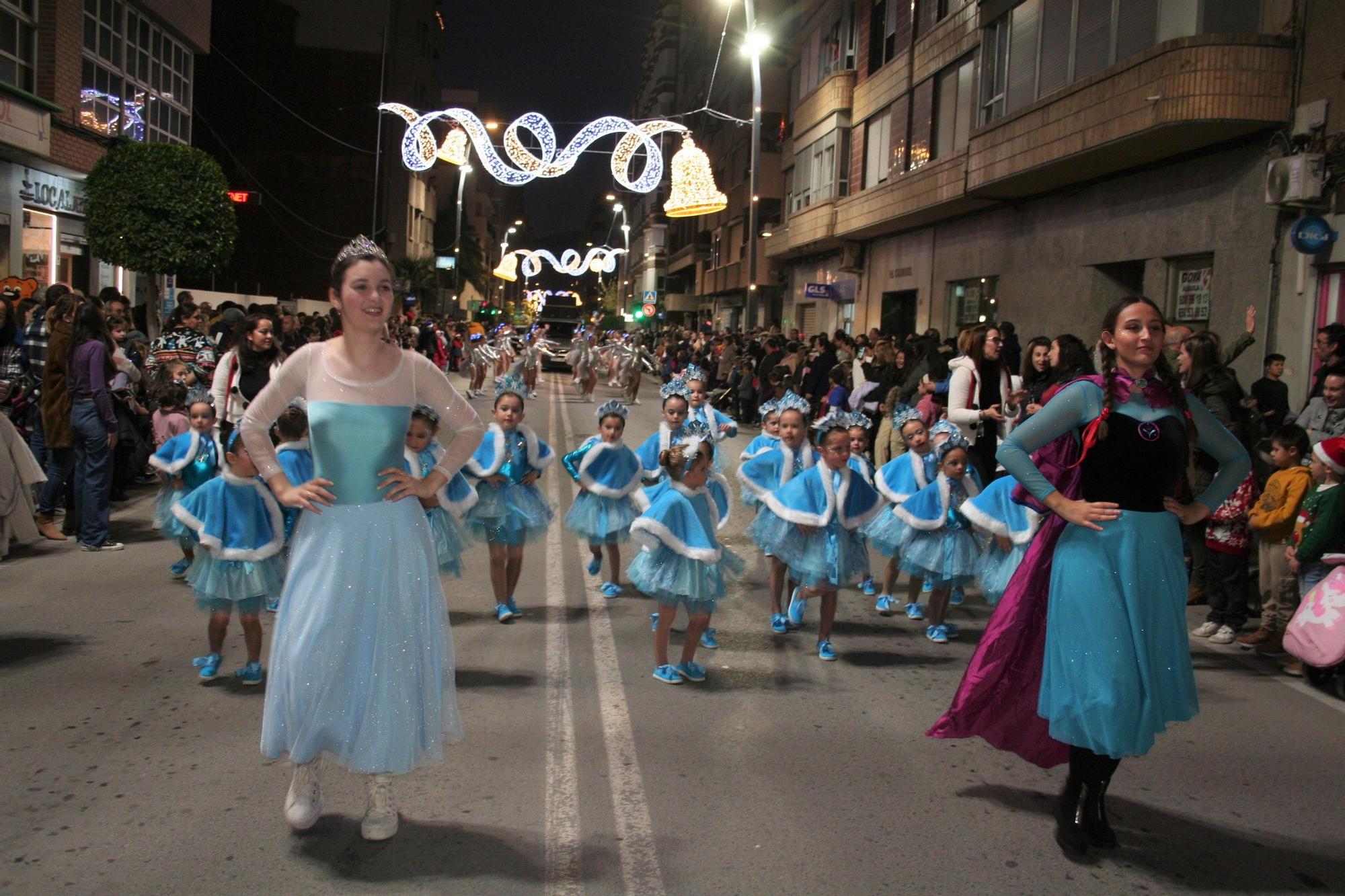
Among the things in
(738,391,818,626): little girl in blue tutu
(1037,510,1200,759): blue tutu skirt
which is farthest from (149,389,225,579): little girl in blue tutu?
(1037,510,1200,759): blue tutu skirt

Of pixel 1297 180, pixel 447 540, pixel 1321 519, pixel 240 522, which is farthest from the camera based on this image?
pixel 1297 180

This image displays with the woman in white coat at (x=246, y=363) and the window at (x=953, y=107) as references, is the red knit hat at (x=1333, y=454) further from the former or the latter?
the window at (x=953, y=107)

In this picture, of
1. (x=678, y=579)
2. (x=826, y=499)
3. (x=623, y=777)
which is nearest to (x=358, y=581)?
(x=623, y=777)

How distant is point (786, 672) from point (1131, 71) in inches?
458

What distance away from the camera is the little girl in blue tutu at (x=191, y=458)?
8.34 meters

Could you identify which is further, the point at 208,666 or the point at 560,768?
the point at 208,666

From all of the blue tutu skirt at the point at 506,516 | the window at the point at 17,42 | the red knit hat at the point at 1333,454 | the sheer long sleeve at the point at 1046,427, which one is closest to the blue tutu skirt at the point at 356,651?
the sheer long sleeve at the point at 1046,427

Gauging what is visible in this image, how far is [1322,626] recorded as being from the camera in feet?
22.2

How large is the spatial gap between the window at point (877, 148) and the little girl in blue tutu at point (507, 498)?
21873 millimetres

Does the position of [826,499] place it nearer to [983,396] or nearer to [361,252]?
[983,396]

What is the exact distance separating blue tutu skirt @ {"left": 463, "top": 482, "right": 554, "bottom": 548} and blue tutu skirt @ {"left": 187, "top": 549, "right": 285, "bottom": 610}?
1.75 meters

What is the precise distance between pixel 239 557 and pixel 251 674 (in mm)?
650

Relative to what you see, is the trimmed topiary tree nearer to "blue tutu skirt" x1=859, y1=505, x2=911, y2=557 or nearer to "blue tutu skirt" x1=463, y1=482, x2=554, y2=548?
"blue tutu skirt" x1=463, y1=482, x2=554, y2=548

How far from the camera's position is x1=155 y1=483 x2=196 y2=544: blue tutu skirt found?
7492 mm
